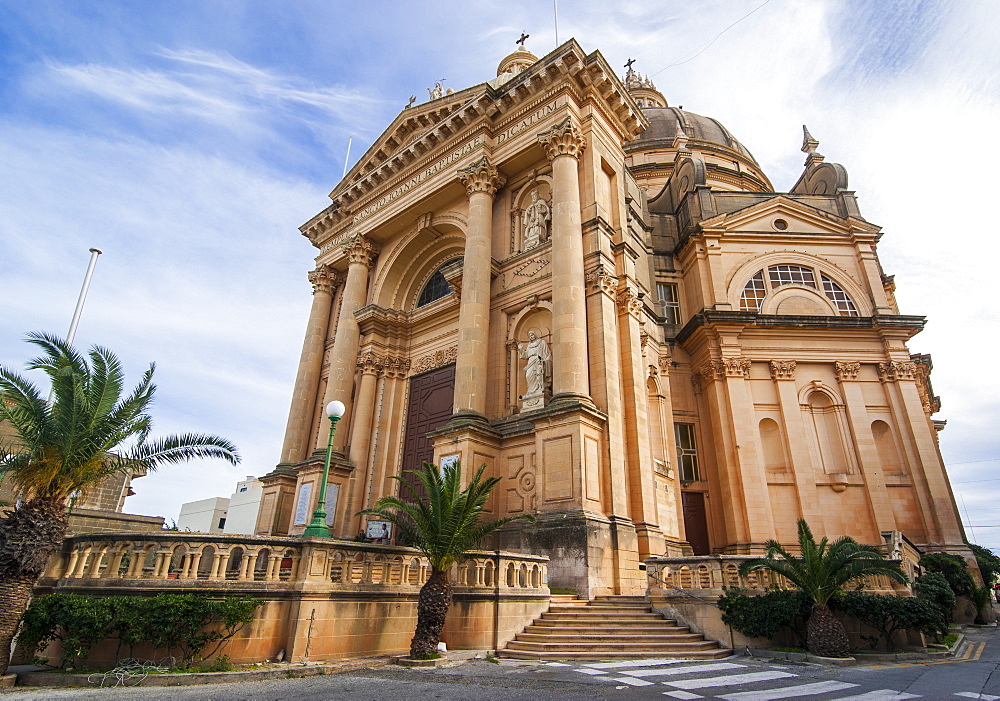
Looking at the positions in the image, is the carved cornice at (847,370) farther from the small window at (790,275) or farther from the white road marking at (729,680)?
the white road marking at (729,680)

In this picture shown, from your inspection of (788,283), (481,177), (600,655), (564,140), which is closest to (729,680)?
(600,655)

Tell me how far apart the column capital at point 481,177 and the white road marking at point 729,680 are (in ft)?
52.7

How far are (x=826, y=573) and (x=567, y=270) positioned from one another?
9.63 meters

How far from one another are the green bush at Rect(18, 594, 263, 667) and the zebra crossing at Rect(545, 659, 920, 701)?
4.77 m

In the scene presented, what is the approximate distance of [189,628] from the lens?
24.6ft

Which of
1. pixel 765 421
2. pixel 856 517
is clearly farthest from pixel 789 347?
pixel 856 517

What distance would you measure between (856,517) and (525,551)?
13.0 metres

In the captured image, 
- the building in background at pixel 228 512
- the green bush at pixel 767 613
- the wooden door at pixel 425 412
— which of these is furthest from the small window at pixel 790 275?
the building in background at pixel 228 512

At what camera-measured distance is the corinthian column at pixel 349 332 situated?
21469mm

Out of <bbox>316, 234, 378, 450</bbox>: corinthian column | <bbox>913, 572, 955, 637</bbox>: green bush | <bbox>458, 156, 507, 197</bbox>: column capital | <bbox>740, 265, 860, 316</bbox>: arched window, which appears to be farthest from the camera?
<bbox>740, 265, 860, 316</bbox>: arched window

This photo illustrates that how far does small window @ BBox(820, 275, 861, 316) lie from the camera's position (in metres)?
22.8

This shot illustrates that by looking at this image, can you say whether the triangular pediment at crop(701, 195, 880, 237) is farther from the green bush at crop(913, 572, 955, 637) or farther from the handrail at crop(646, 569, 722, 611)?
the handrail at crop(646, 569, 722, 611)

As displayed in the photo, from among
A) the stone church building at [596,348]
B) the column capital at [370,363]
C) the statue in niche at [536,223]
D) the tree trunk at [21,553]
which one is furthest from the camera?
the column capital at [370,363]

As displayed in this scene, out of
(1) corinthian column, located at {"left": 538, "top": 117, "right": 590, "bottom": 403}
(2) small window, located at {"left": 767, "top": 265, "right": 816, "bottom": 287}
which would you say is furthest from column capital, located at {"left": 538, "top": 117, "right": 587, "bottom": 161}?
(2) small window, located at {"left": 767, "top": 265, "right": 816, "bottom": 287}
